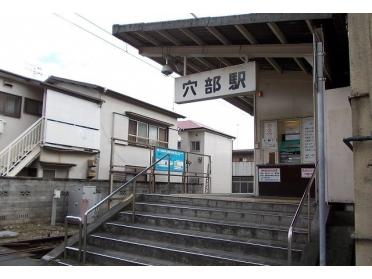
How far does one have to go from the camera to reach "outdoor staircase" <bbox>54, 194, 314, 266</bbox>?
18.4 ft

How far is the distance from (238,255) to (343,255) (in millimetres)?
1517

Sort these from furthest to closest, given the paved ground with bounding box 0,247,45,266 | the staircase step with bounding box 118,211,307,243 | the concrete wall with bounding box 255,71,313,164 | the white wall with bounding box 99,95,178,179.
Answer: the white wall with bounding box 99,95,178,179
the concrete wall with bounding box 255,71,313,164
the paved ground with bounding box 0,247,45,266
the staircase step with bounding box 118,211,307,243

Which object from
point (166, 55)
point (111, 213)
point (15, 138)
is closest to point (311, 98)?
point (166, 55)

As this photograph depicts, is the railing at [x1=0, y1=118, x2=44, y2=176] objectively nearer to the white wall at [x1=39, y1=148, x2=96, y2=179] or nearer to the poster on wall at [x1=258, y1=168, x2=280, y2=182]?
the white wall at [x1=39, y1=148, x2=96, y2=179]

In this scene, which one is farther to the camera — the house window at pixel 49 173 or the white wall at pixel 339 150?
the house window at pixel 49 173

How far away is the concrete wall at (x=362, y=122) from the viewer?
3396 millimetres

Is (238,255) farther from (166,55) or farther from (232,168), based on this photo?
(232,168)

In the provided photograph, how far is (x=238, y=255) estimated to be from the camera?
5602mm

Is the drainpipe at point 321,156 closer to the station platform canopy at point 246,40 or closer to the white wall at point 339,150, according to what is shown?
the station platform canopy at point 246,40

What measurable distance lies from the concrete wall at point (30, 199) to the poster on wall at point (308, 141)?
3.99 m

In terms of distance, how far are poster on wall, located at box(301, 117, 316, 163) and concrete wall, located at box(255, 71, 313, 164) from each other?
0.86 ft

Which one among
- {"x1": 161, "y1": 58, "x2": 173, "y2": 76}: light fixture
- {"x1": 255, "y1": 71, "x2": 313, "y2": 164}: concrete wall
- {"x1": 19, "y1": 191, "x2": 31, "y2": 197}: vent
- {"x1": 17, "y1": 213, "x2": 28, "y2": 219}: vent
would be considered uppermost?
{"x1": 161, "y1": 58, "x2": 173, "y2": 76}: light fixture

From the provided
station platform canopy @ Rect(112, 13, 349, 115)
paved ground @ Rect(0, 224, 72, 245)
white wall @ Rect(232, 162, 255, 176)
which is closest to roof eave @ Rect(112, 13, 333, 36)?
station platform canopy @ Rect(112, 13, 349, 115)

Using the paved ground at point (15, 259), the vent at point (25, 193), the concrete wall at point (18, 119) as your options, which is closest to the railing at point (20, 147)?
the concrete wall at point (18, 119)
